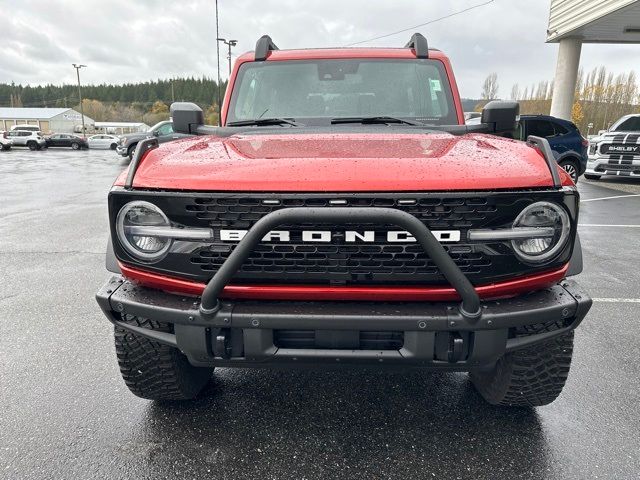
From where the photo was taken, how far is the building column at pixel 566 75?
16453 mm

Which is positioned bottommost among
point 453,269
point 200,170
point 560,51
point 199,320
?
point 199,320

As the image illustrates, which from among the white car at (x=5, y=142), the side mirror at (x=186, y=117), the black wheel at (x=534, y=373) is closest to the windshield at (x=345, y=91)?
the side mirror at (x=186, y=117)

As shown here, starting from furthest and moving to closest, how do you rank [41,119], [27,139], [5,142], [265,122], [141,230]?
[41,119], [27,139], [5,142], [265,122], [141,230]

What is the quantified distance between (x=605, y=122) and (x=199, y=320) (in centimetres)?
6780

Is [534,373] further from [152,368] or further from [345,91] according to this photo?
[345,91]

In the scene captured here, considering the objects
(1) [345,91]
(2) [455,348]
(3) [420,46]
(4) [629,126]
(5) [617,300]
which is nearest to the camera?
(2) [455,348]

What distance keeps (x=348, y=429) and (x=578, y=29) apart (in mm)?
17039

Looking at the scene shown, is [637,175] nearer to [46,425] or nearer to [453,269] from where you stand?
[453,269]

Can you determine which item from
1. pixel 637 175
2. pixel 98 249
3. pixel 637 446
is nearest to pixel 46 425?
pixel 637 446

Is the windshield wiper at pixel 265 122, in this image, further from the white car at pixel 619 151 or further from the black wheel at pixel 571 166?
the white car at pixel 619 151

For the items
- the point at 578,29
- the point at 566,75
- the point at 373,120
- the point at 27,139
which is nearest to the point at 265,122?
the point at 373,120

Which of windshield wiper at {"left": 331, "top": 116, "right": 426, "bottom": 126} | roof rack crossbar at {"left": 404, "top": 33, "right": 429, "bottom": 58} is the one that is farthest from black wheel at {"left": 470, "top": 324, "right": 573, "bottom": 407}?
roof rack crossbar at {"left": 404, "top": 33, "right": 429, "bottom": 58}

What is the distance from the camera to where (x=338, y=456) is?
213 centimetres

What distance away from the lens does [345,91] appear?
3.12m
